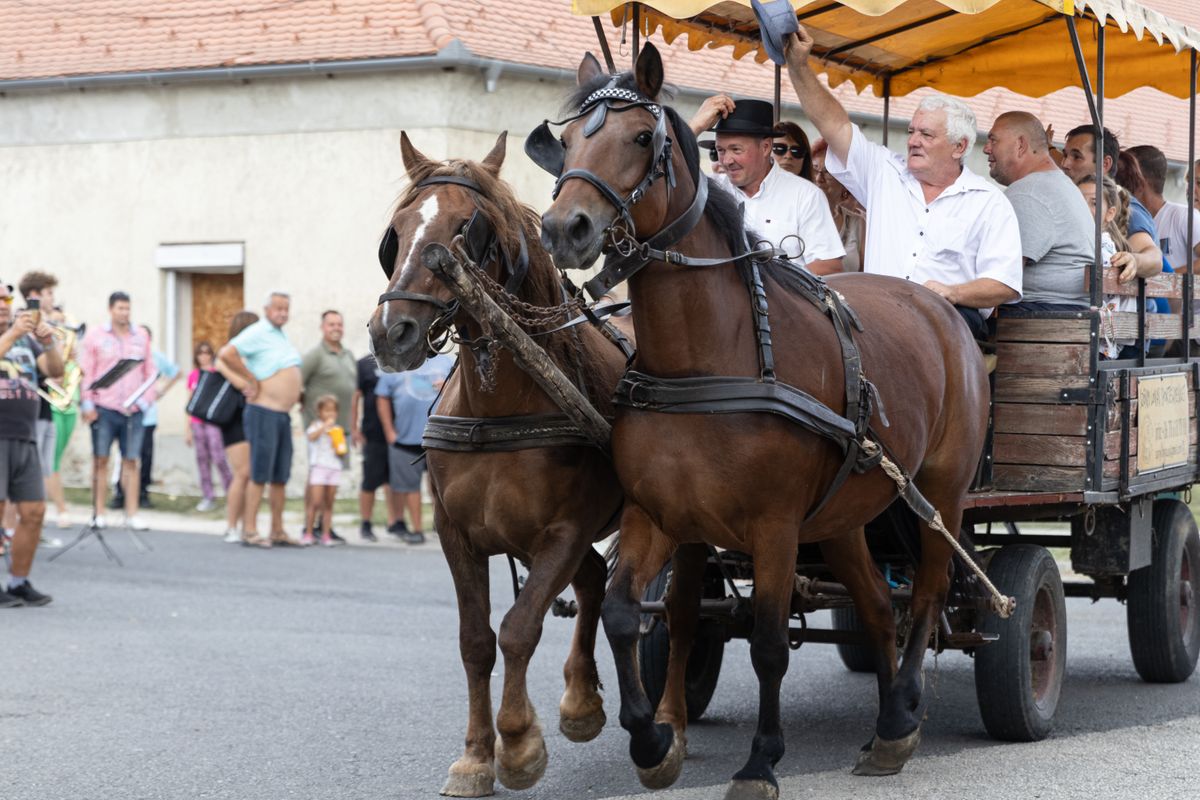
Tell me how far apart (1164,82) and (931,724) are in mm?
3863

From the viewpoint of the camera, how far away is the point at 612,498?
5.39 metres

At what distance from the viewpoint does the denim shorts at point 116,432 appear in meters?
14.0

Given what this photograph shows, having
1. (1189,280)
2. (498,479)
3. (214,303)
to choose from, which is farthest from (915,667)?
(214,303)

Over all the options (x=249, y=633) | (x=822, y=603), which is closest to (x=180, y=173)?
(x=249, y=633)

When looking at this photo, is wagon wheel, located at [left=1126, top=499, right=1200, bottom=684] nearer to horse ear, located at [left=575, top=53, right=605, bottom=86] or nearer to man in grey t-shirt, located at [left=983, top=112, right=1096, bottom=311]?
man in grey t-shirt, located at [left=983, top=112, right=1096, bottom=311]

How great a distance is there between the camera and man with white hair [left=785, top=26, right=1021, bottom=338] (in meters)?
6.42

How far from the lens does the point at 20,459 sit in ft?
32.7

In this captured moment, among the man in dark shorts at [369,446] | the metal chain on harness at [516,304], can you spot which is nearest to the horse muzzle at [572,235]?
the metal chain on harness at [516,304]

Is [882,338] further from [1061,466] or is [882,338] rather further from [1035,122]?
[1035,122]

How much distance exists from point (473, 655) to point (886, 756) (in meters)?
1.52

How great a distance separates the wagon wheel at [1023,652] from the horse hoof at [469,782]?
2.08 m

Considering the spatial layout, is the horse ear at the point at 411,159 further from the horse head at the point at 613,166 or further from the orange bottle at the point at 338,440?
the orange bottle at the point at 338,440

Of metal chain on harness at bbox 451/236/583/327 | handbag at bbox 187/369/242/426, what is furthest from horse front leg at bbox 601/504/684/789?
handbag at bbox 187/369/242/426

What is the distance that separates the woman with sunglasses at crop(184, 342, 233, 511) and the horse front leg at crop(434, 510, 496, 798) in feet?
35.2
